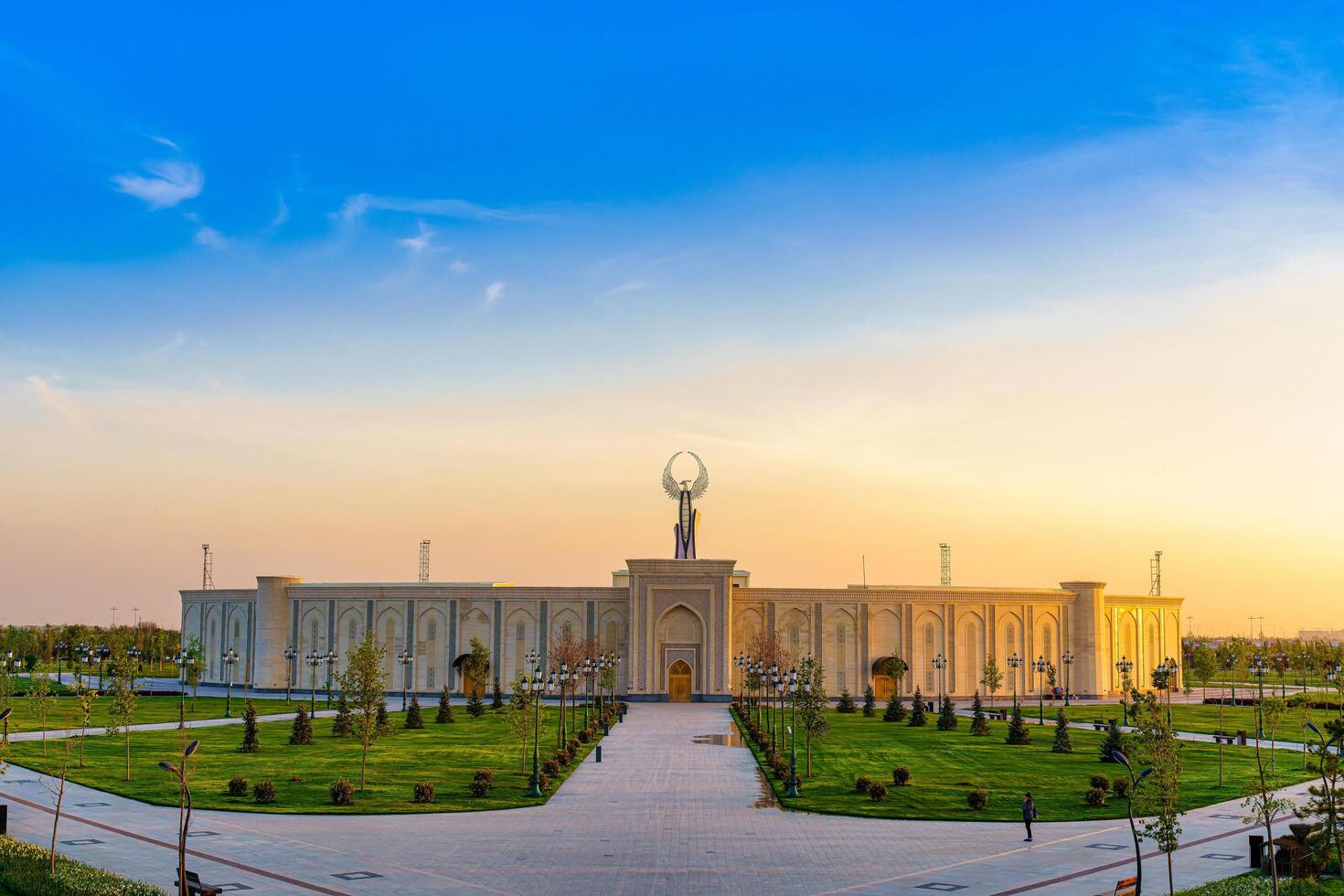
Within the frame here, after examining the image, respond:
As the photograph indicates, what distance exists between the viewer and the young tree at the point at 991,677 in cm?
7088

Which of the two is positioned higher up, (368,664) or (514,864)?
(368,664)

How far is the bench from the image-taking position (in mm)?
19203

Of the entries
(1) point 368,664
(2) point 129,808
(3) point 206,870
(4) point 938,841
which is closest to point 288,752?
(1) point 368,664

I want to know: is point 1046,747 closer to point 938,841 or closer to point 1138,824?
point 1138,824

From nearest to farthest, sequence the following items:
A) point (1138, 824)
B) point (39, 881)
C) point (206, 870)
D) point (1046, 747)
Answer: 1. point (39, 881)
2. point (206, 870)
3. point (1138, 824)
4. point (1046, 747)

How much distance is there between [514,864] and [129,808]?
12133mm

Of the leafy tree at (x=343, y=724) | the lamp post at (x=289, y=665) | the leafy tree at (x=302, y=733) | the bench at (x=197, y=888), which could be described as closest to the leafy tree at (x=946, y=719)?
the leafy tree at (x=343, y=724)

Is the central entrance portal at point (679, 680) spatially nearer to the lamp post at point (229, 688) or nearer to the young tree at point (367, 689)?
the lamp post at point (229, 688)

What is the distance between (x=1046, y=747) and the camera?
45.8 metres

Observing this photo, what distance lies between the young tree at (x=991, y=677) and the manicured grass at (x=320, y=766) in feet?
97.9

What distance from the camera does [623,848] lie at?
24.7 meters

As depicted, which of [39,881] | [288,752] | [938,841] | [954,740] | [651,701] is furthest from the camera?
[651,701]

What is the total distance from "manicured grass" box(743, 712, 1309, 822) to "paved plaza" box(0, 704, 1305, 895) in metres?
1.10

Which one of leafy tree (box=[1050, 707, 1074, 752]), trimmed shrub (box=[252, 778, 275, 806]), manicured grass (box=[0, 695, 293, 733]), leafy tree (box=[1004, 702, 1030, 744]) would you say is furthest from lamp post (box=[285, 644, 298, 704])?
leafy tree (box=[1050, 707, 1074, 752])
